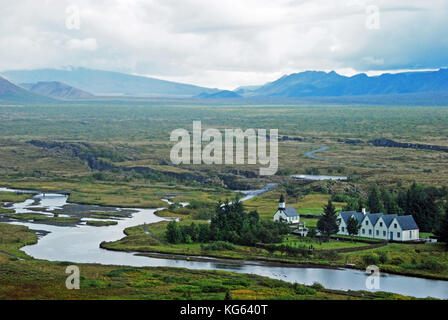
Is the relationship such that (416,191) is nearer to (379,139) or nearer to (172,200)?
(172,200)

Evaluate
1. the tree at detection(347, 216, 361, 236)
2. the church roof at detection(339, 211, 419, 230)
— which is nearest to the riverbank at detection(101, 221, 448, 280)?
the church roof at detection(339, 211, 419, 230)

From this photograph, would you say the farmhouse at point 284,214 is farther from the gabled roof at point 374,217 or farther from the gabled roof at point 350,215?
the gabled roof at point 374,217

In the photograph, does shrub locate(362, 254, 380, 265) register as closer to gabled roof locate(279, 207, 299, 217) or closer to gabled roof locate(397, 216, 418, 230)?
gabled roof locate(397, 216, 418, 230)

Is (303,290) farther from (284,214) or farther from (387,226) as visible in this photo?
(284,214)

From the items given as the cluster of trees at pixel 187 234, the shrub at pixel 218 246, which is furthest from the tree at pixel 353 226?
the cluster of trees at pixel 187 234

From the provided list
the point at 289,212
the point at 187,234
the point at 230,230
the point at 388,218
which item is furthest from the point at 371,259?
the point at 187,234
